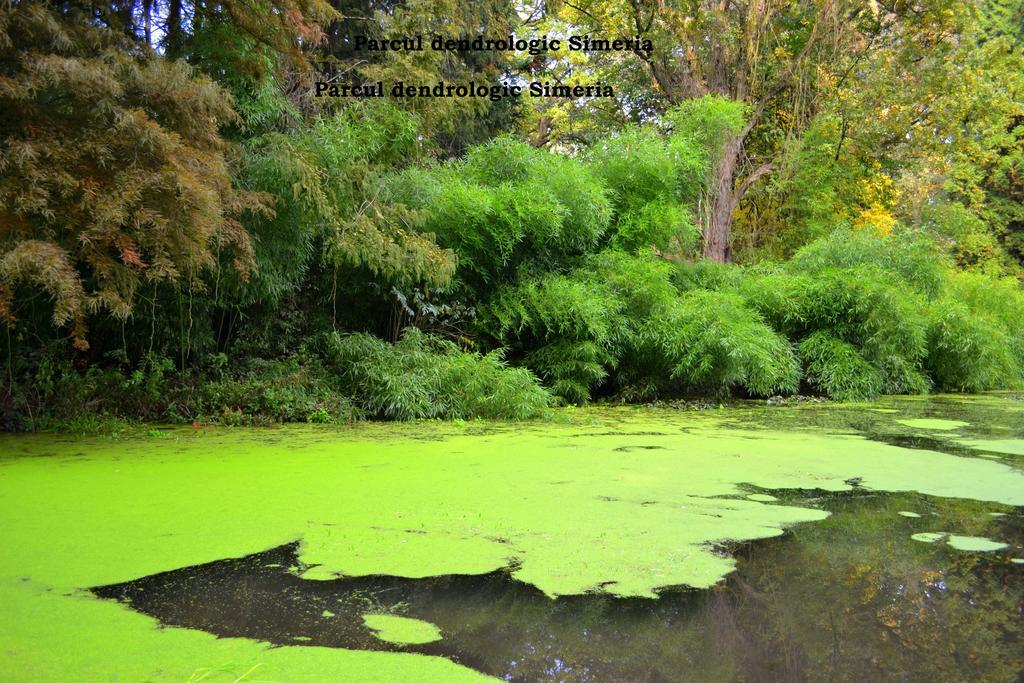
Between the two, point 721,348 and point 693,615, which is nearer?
point 693,615

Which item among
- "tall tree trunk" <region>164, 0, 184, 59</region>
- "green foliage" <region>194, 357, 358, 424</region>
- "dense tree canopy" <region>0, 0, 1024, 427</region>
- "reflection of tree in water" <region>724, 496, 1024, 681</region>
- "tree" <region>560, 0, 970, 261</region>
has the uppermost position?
"tree" <region>560, 0, 970, 261</region>

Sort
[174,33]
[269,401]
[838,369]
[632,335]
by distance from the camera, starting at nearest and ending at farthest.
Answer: [174,33], [269,401], [632,335], [838,369]

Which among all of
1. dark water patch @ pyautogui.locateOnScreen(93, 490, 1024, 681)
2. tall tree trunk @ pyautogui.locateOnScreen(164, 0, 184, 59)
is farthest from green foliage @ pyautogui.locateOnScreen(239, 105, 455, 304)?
dark water patch @ pyautogui.locateOnScreen(93, 490, 1024, 681)

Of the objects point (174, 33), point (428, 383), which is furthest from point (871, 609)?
point (174, 33)

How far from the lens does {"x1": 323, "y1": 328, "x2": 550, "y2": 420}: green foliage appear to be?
495 cm

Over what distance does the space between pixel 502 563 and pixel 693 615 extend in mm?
491

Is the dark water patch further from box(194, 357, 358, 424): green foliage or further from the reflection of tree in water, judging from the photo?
box(194, 357, 358, 424): green foliage

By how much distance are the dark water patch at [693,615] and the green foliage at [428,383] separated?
116 inches

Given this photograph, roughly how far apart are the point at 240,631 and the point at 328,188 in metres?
3.62

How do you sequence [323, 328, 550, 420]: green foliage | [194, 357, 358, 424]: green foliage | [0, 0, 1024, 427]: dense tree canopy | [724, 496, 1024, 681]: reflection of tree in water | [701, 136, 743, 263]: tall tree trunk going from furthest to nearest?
[701, 136, 743, 263]: tall tree trunk < [323, 328, 550, 420]: green foliage < [194, 357, 358, 424]: green foliage < [0, 0, 1024, 427]: dense tree canopy < [724, 496, 1024, 681]: reflection of tree in water

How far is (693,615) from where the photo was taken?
62.3 inches

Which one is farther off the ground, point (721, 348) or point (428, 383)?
point (721, 348)

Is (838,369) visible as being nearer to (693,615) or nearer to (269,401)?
(269,401)

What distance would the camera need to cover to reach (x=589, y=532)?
7.06 ft
